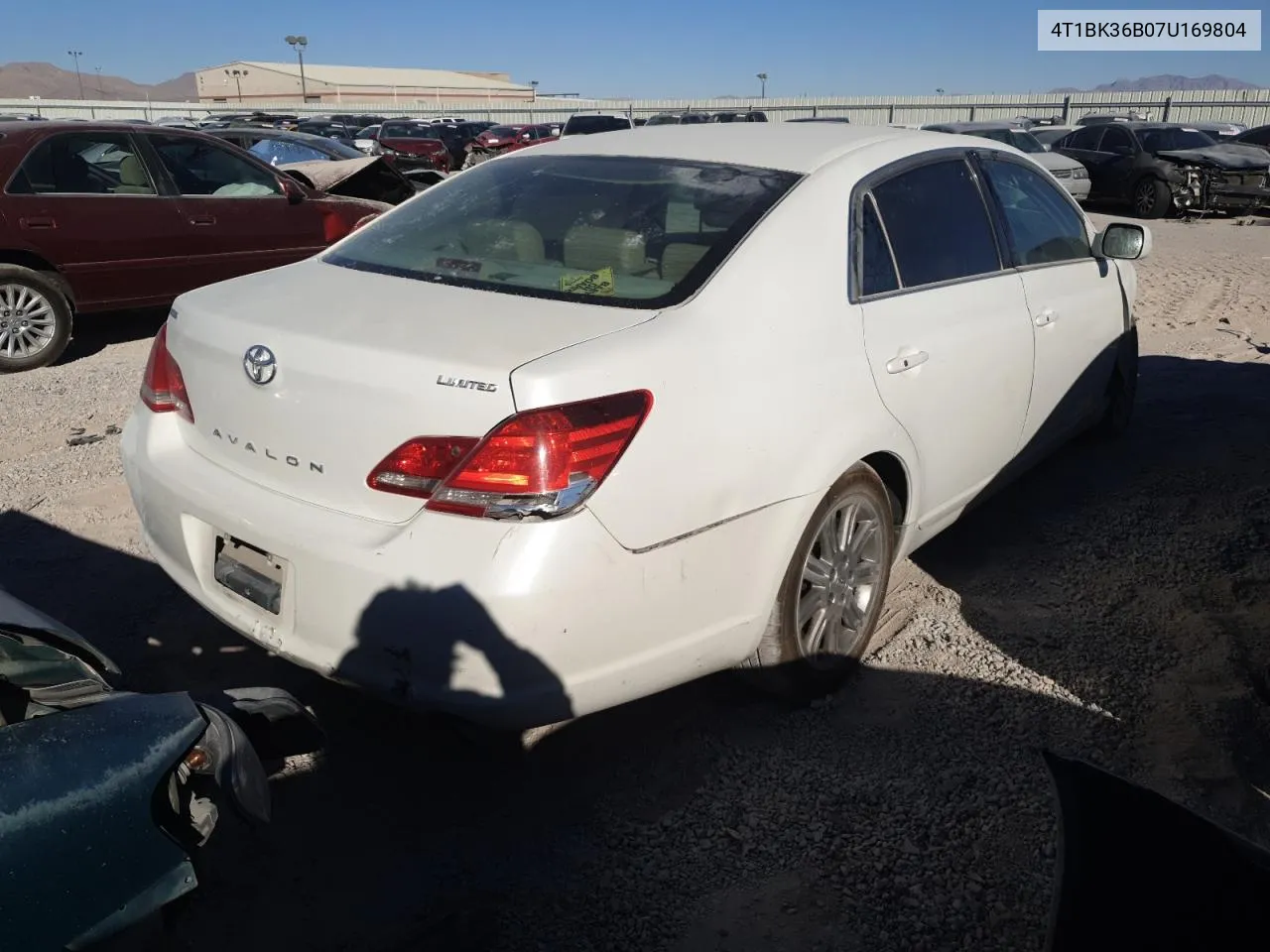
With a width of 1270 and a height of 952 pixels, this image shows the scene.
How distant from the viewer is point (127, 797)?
61.8 inches

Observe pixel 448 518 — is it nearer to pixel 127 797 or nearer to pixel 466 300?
pixel 466 300

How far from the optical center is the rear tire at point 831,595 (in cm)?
289

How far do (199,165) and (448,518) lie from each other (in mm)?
6824

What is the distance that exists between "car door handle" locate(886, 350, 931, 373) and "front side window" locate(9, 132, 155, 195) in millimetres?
6327

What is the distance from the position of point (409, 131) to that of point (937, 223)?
30.6 metres

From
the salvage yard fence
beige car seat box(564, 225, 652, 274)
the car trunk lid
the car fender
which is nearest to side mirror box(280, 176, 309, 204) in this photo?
the car trunk lid

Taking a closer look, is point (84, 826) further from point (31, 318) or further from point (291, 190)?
point (291, 190)

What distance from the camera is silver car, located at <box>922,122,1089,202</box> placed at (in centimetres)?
1623

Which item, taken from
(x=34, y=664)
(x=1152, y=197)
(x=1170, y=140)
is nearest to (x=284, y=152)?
(x=34, y=664)

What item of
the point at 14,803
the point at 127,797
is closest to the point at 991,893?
the point at 127,797

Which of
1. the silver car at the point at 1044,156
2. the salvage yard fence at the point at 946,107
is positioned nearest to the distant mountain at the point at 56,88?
the salvage yard fence at the point at 946,107

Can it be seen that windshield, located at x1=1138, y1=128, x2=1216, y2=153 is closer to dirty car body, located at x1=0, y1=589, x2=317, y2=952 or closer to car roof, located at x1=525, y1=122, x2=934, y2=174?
car roof, located at x1=525, y1=122, x2=934, y2=174

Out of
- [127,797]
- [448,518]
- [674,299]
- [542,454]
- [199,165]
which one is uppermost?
[199,165]

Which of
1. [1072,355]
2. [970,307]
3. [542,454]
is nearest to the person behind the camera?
[542,454]
